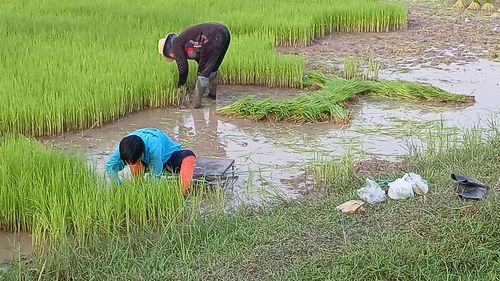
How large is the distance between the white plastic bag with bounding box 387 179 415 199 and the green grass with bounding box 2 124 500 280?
67 mm

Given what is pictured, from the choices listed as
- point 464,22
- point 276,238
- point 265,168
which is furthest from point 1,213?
point 464,22

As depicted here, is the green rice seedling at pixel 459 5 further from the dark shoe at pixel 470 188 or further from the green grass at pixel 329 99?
the dark shoe at pixel 470 188

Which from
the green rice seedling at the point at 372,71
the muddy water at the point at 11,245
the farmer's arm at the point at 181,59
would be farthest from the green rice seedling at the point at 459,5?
the muddy water at the point at 11,245

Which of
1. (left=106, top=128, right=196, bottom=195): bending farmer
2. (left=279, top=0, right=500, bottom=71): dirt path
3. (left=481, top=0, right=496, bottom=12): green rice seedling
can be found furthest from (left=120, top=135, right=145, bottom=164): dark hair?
(left=481, top=0, right=496, bottom=12): green rice seedling

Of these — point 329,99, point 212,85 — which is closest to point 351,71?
point 329,99

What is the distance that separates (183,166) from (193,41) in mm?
2405

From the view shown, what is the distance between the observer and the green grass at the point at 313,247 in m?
3.11

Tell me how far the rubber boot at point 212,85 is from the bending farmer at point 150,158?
2.44 meters

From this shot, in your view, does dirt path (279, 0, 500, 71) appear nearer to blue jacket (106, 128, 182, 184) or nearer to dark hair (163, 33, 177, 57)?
dark hair (163, 33, 177, 57)

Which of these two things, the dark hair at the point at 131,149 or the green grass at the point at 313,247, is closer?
the green grass at the point at 313,247

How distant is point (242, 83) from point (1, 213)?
4.07 meters

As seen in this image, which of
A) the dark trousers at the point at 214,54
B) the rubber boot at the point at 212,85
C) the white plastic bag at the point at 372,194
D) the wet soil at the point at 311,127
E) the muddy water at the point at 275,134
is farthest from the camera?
the rubber boot at the point at 212,85

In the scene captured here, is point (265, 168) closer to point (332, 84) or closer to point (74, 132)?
point (74, 132)

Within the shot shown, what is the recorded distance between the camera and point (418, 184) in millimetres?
3898
